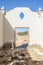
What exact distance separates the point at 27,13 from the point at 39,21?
1.49 m

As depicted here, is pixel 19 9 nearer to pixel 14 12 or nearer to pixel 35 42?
pixel 14 12

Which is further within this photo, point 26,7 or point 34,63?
point 26,7

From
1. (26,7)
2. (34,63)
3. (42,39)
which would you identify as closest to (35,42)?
(42,39)

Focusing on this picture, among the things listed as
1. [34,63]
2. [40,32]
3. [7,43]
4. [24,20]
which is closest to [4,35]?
[7,43]

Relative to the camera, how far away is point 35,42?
18828 millimetres

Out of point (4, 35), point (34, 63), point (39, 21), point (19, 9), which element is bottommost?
point (34, 63)

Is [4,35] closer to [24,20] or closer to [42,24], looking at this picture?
[24,20]

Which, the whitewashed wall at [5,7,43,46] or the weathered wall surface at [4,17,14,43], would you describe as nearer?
the weathered wall surface at [4,17,14,43]

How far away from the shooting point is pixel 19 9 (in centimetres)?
1873

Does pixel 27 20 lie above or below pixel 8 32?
above

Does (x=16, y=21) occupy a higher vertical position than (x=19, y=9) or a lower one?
lower

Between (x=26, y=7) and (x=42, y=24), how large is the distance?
246 cm

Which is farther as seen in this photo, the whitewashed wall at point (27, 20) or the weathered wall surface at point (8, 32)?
the whitewashed wall at point (27, 20)

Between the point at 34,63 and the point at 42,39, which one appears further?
the point at 42,39
